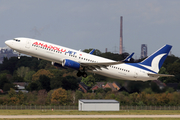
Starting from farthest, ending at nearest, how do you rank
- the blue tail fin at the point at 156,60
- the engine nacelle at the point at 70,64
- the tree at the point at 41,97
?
the tree at the point at 41,97
the blue tail fin at the point at 156,60
the engine nacelle at the point at 70,64

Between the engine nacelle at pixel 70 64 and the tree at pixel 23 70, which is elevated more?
the tree at pixel 23 70

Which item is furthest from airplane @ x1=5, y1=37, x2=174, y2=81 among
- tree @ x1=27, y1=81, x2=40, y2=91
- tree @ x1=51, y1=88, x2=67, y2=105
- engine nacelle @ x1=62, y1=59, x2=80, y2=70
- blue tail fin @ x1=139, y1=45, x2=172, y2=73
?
tree @ x1=27, y1=81, x2=40, y2=91

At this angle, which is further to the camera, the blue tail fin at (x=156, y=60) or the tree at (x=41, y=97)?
the tree at (x=41, y=97)

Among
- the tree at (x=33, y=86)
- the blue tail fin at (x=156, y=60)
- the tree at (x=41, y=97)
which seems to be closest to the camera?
the blue tail fin at (x=156, y=60)

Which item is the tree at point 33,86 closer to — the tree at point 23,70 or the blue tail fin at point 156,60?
the tree at point 23,70

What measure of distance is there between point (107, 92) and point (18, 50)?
58.0 metres

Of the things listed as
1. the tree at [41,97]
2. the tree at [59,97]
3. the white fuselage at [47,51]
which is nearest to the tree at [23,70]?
the tree at [41,97]

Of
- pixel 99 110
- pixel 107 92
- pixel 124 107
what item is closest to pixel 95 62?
pixel 99 110

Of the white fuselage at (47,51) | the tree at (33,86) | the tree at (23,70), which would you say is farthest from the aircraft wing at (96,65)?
the tree at (23,70)

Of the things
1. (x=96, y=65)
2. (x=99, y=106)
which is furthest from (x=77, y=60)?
(x=99, y=106)

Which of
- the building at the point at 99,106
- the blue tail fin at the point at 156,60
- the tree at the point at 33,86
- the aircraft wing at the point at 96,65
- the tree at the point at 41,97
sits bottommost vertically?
the building at the point at 99,106

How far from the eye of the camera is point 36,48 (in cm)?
5406

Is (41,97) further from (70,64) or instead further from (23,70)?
(23,70)

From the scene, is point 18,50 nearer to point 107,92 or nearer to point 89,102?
point 89,102
